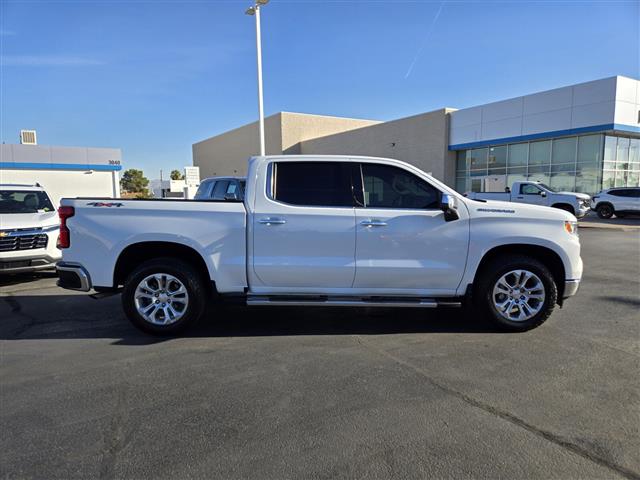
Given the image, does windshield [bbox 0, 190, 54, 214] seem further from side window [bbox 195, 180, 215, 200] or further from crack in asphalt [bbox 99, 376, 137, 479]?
crack in asphalt [bbox 99, 376, 137, 479]

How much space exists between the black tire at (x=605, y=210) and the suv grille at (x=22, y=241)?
23.9 metres

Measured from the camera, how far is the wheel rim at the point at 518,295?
4941 mm

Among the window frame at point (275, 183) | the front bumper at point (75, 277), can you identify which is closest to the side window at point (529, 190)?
the window frame at point (275, 183)

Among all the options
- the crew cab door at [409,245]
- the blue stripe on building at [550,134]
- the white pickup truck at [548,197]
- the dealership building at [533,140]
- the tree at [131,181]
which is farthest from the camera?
the tree at [131,181]

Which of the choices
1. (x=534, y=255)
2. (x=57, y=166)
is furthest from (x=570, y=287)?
(x=57, y=166)

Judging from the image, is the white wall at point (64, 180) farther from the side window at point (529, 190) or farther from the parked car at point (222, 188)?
the side window at point (529, 190)

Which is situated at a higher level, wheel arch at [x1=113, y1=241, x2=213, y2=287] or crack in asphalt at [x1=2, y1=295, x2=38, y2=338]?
wheel arch at [x1=113, y1=241, x2=213, y2=287]

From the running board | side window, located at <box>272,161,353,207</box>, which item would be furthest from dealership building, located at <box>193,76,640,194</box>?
side window, located at <box>272,161,353,207</box>

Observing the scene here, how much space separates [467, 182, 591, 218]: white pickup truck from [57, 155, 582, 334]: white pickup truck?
1393 cm

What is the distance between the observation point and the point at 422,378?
3822mm

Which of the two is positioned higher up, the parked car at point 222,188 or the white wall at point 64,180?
the white wall at point 64,180

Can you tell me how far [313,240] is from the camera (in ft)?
15.8

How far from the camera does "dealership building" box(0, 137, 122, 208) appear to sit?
29.7 metres

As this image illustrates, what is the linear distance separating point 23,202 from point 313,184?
22.9ft
